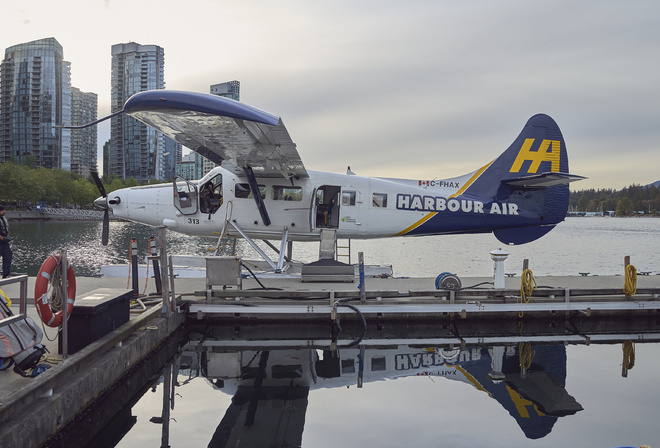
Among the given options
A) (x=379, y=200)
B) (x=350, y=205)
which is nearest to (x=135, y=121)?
(x=350, y=205)

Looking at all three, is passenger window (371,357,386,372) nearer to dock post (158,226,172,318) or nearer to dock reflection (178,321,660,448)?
dock reflection (178,321,660,448)

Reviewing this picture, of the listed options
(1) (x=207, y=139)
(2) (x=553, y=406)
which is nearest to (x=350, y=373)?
(2) (x=553, y=406)

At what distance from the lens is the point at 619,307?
8500 mm

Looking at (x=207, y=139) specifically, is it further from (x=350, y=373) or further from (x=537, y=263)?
(x=537, y=263)

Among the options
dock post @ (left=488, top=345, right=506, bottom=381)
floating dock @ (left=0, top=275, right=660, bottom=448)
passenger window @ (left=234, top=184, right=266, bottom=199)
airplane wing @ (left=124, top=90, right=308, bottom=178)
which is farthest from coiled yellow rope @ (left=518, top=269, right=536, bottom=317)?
passenger window @ (left=234, top=184, right=266, bottom=199)

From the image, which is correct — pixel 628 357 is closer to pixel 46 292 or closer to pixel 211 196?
pixel 46 292

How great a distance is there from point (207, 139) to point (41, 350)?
5.20m

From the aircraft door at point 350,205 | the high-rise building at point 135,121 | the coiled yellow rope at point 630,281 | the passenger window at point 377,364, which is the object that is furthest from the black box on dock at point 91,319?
the high-rise building at point 135,121

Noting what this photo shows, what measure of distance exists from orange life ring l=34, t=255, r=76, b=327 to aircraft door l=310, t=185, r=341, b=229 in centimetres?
597

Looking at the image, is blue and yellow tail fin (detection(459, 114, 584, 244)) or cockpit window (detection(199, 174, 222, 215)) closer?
cockpit window (detection(199, 174, 222, 215))

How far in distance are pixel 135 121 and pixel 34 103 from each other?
2788 centimetres

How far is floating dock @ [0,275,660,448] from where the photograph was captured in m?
5.55

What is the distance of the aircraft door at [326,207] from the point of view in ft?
34.3

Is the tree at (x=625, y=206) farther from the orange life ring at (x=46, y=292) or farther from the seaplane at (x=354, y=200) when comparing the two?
the orange life ring at (x=46, y=292)
